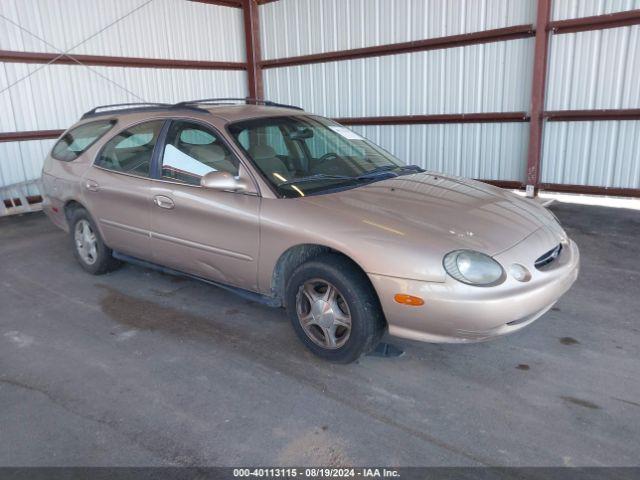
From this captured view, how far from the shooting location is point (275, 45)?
11766mm

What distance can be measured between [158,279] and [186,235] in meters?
1.31

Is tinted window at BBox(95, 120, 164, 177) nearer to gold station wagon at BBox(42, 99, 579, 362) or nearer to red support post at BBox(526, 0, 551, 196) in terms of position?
gold station wagon at BBox(42, 99, 579, 362)

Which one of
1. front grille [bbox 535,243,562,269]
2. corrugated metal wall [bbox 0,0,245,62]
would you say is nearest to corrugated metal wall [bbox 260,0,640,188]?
corrugated metal wall [bbox 0,0,245,62]

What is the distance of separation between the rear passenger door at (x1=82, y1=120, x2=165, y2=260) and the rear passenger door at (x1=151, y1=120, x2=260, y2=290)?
0.51 feet

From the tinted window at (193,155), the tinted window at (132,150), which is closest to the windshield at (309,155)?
the tinted window at (193,155)

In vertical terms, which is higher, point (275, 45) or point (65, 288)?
point (275, 45)

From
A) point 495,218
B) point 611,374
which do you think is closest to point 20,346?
point 495,218

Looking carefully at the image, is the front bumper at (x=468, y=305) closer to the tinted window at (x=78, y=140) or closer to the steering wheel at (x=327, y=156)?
the steering wheel at (x=327, y=156)

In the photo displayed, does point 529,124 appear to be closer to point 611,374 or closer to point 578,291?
point 578,291

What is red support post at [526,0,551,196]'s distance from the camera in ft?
25.4

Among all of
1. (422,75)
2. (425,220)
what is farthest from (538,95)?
(425,220)

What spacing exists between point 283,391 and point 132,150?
102 inches

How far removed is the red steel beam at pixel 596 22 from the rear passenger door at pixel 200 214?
6295mm

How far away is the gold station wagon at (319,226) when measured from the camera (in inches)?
111
